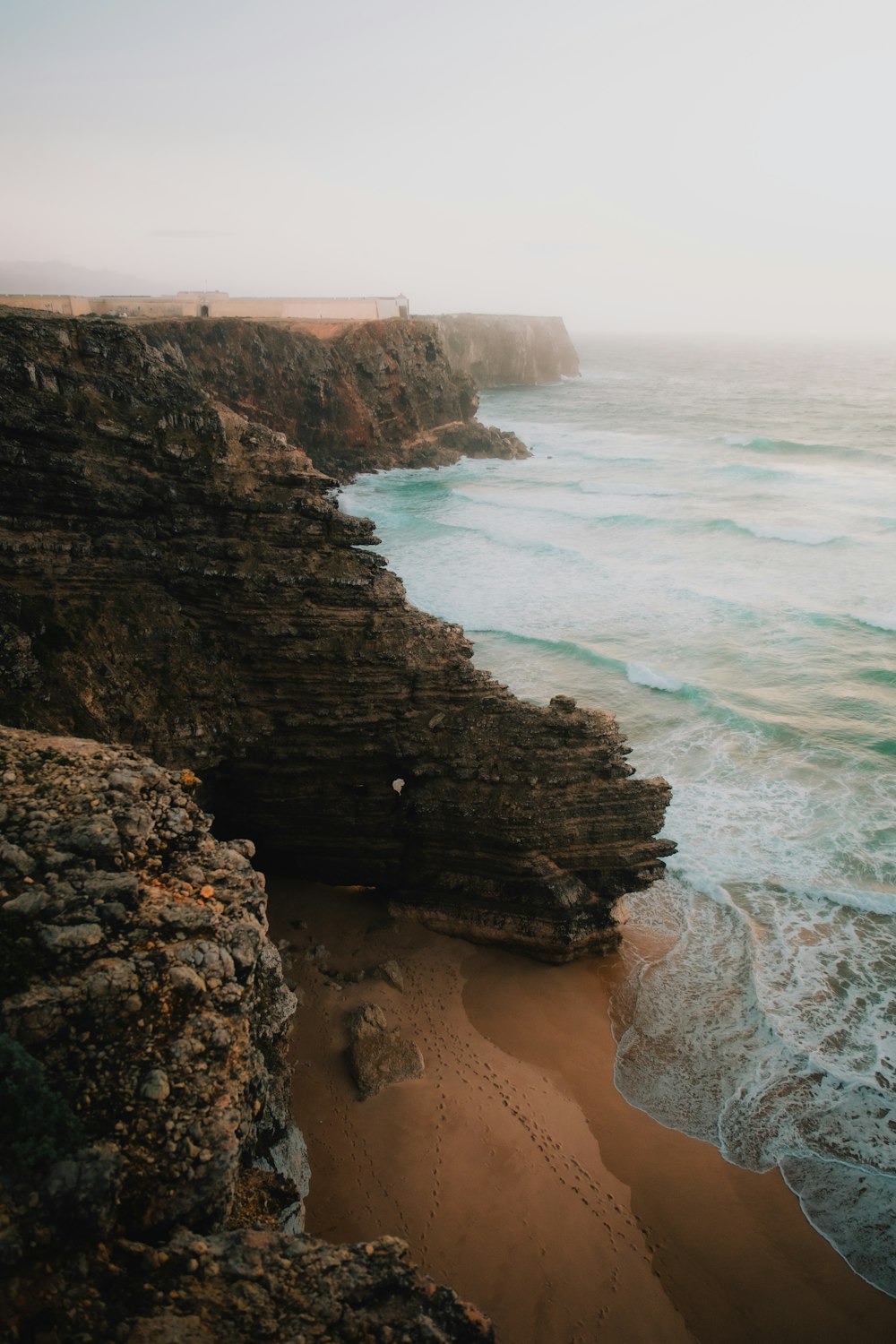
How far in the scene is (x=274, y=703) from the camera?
12.4 meters

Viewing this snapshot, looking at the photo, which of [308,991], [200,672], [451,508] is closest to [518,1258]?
[308,991]

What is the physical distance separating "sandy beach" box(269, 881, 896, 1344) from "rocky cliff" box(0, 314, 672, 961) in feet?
5.77

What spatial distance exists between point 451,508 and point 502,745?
30534 mm

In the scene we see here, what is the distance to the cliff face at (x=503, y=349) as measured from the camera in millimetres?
98250

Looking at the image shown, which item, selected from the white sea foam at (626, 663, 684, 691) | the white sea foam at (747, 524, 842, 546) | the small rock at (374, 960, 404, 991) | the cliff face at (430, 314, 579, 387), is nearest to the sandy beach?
the small rock at (374, 960, 404, 991)

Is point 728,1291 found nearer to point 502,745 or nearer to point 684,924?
point 684,924

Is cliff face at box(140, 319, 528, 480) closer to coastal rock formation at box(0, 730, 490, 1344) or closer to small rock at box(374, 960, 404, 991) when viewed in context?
small rock at box(374, 960, 404, 991)

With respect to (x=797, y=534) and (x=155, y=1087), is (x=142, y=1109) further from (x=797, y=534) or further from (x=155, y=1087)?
(x=797, y=534)

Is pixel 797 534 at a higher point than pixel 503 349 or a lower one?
lower

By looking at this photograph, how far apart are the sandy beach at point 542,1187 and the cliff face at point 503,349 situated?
9250 centimetres

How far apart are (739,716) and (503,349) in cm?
9203

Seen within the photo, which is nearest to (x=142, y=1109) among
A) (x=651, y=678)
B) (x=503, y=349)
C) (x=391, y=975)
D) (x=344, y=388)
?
(x=391, y=975)

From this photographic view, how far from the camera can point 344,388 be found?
47656 mm

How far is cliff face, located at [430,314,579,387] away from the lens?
98250 mm
